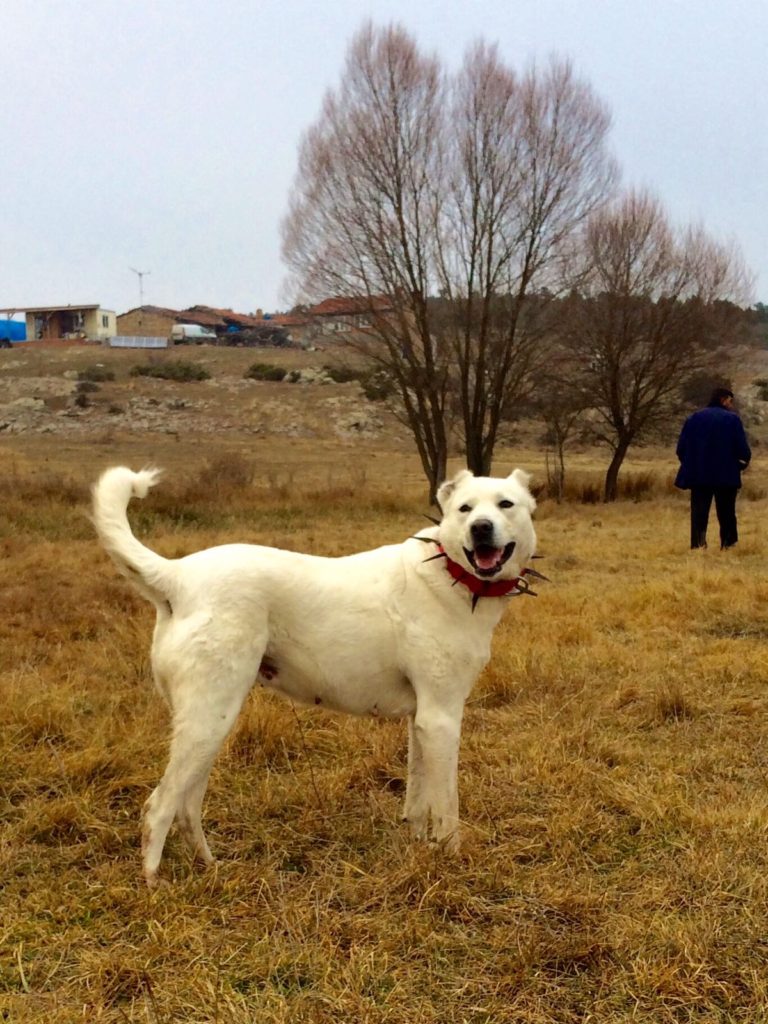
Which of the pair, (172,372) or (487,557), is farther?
(172,372)

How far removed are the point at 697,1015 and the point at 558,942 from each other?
1.31ft

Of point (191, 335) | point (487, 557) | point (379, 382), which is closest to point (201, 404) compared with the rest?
point (379, 382)

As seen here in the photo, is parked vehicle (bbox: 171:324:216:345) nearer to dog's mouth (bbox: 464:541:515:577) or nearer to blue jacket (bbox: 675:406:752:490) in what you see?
blue jacket (bbox: 675:406:752:490)

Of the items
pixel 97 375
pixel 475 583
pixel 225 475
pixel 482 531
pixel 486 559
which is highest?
pixel 97 375

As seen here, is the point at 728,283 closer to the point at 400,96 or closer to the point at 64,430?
the point at 400,96

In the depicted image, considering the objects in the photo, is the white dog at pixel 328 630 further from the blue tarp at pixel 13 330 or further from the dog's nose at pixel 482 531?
the blue tarp at pixel 13 330

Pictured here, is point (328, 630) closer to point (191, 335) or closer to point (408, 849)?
point (408, 849)

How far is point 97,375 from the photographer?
4444 centimetres

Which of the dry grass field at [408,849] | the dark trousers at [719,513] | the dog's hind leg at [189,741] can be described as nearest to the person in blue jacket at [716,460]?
the dark trousers at [719,513]

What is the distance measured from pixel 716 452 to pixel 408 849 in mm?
8026

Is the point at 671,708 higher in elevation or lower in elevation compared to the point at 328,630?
lower

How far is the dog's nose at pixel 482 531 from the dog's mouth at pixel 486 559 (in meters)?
0.02

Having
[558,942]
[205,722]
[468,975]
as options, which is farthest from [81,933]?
[558,942]

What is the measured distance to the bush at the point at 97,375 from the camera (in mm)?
44125
